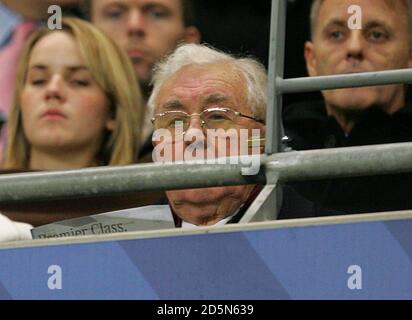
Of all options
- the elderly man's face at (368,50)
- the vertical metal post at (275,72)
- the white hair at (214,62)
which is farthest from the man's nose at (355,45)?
the white hair at (214,62)

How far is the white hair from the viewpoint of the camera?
5.61 metres

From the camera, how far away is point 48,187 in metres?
5.52

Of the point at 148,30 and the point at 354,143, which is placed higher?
the point at 148,30

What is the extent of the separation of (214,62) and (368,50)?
0.57 m

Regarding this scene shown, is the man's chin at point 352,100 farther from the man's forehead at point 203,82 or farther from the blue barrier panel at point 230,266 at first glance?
the blue barrier panel at point 230,266

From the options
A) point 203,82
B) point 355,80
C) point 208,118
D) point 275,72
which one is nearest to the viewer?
point 355,80

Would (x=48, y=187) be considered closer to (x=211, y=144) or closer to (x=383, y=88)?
(x=211, y=144)

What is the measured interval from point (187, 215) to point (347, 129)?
1.99ft

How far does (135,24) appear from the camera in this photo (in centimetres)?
577

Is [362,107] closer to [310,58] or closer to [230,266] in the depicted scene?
[310,58]

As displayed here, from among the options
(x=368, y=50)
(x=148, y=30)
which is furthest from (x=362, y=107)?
(x=148, y=30)

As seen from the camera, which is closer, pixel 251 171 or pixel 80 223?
pixel 251 171

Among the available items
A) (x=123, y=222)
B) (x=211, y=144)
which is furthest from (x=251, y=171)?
(x=123, y=222)

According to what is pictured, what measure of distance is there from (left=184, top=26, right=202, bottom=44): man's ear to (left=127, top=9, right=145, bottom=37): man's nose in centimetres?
16
